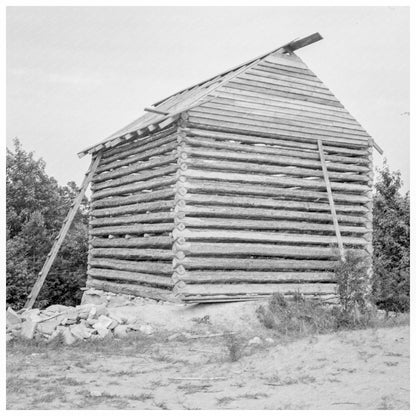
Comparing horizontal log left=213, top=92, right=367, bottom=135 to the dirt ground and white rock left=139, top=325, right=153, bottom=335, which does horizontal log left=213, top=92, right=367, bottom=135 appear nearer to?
white rock left=139, top=325, right=153, bottom=335

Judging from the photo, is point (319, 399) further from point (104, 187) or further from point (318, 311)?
point (104, 187)

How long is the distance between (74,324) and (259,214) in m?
5.33

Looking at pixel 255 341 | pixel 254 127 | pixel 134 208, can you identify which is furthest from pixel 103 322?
pixel 254 127

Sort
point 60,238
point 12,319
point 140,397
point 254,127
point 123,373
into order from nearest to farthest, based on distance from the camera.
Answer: point 140,397, point 123,373, point 12,319, point 254,127, point 60,238

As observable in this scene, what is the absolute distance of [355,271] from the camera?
36.9 ft

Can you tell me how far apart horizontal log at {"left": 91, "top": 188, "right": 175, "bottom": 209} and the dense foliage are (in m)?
4.19

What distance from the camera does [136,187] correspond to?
15.6 metres

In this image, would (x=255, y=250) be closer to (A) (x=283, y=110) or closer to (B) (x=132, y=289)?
(B) (x=132, y=289)

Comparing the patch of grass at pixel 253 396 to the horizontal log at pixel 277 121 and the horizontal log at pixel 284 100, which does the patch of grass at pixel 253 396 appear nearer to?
the horizontal log at pixel 277 121

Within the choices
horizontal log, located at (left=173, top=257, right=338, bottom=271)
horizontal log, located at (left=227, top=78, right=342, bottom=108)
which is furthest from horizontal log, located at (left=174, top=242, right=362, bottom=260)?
horizontal log, located at (left=227, top=78, right=342, bottom=108)

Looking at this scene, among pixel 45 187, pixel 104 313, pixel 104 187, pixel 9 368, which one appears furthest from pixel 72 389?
pixel 45 187

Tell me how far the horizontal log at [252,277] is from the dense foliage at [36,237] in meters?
7.99

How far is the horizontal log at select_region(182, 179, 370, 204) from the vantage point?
1395cm

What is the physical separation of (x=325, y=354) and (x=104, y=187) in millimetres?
10479
